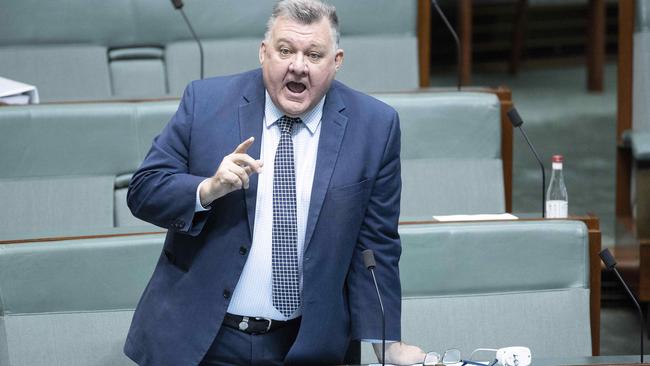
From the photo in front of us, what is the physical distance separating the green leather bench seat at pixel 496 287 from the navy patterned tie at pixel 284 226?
0.34m

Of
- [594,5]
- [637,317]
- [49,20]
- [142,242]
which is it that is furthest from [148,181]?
[594,5]

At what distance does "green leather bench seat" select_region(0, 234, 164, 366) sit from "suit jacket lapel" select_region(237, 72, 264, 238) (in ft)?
1.04

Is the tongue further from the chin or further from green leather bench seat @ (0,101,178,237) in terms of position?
green leather bench seat @ (0,101,178,237)

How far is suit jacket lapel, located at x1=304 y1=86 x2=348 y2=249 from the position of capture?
0.81 metres

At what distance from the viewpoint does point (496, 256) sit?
115 cm

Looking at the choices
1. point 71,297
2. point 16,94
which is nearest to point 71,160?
point 16,94

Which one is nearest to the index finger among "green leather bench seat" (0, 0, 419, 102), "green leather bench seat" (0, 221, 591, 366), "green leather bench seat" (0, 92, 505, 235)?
"green leather bench seat" (0, 221, 591, 366)

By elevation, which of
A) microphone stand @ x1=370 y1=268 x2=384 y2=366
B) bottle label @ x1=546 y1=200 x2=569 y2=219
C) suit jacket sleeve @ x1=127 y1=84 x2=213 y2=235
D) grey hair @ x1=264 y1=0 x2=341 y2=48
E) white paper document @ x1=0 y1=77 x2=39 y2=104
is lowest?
microphone stand @ x1=370 y1=268 x2=384 y2=366

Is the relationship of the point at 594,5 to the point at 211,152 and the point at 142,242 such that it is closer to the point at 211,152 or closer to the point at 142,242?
the point at 142,242

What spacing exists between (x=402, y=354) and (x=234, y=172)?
0.21m

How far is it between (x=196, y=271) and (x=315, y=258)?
0.09 metres

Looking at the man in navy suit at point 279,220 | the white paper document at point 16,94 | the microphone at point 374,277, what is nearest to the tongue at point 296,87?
the man in navy suit at point 279,220

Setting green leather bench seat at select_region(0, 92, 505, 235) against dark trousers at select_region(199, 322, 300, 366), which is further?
green leather bench seat at select_region(0, 92, 505, 235)

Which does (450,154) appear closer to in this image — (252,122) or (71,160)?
(71,160)
